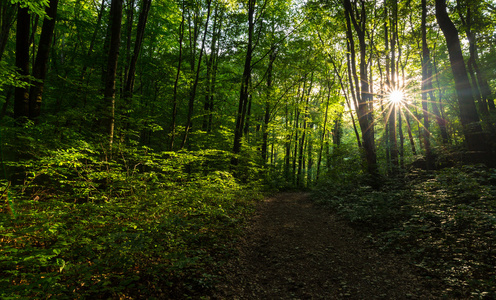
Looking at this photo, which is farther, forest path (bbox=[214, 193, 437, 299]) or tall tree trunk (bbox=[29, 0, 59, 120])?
tall tree trunk (bbox=[29, 0, 59, 120])

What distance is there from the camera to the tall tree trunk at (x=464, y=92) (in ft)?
25.5

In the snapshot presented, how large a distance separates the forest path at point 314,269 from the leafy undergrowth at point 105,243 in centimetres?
59

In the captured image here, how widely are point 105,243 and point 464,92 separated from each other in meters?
11.5

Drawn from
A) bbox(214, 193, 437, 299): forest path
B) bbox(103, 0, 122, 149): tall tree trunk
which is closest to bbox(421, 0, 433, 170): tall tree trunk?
bbox(214, 193, 437, 299): forest path

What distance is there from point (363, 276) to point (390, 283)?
1.43 ft

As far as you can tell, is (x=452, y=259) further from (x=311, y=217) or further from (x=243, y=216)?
(x=243, y=216)

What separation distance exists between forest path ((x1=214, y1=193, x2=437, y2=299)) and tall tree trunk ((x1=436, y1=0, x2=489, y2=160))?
5744 millimetres

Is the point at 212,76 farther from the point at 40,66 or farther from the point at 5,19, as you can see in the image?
the point at 5,19

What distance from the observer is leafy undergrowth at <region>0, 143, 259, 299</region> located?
2.57 metres

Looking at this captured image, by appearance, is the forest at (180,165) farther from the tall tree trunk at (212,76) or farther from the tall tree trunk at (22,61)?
the tall tree trunk at (212,76)

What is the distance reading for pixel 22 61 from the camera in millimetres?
6836

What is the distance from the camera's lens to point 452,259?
13.2 ft

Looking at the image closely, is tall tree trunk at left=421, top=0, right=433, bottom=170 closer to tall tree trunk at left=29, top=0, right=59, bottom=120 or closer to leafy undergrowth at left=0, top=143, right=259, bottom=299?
leafy undergrowth at left=0, top=143, right=259, bottom=299

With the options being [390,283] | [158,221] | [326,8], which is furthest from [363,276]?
[326,8]
